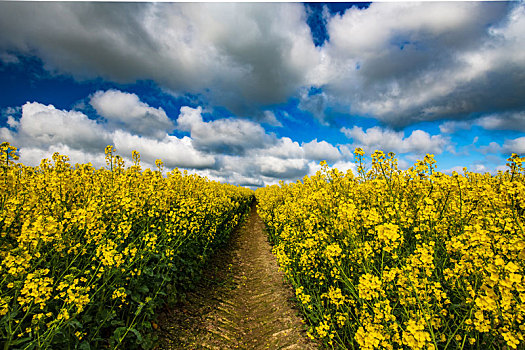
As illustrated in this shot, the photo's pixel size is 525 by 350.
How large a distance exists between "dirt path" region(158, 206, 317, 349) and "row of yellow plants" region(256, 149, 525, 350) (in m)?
0.61

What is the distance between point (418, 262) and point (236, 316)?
4.05 meters

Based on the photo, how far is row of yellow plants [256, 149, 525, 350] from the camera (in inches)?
75.6

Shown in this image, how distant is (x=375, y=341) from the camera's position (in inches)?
78.1

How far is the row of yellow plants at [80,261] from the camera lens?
91.3 inches

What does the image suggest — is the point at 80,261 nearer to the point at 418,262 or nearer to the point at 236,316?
the point at 236,316

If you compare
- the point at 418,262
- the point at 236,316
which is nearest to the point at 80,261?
the point at 236,316

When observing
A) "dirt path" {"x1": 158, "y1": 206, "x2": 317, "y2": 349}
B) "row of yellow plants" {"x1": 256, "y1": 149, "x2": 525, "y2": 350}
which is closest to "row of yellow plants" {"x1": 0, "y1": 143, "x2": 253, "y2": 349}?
"dirt path" {"x1": 158, "y1": 206, "x2": 317, "y2": 349}

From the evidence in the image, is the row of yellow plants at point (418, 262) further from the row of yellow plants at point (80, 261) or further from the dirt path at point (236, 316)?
the row of yellow plants at point (80, 261)

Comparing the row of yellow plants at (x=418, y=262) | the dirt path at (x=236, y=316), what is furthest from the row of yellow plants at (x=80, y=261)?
the row of yellow plants at (x=418, y=262)

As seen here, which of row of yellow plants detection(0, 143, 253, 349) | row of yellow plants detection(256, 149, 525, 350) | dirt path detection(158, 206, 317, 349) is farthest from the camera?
dirt path detection(158, 206, 317, 349)

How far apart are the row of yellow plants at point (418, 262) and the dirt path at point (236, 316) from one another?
2.00ft

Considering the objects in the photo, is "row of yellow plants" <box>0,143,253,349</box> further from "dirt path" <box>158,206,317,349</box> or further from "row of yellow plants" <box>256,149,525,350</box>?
"row of yellow plants" <box>256,149,525,350</box>

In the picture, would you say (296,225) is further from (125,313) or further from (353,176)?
(125,313)

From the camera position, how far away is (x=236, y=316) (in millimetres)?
4852
